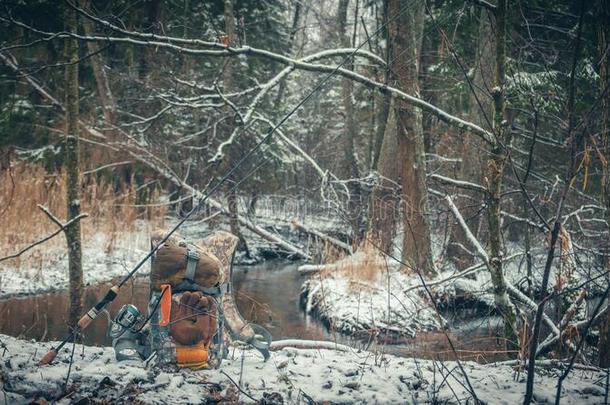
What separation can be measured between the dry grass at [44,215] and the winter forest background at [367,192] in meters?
0.04

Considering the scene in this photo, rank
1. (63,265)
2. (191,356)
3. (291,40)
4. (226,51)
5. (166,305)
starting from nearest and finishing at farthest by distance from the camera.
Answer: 1. (166,305)
2. (191,356)
3. (226,51)
4. (63,265)
5. (291,40)

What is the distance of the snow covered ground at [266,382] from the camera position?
9.25 feet

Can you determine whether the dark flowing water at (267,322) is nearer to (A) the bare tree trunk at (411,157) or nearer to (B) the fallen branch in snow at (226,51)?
(A) the bare tree trunk at (411,157)

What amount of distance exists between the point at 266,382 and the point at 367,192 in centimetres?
944

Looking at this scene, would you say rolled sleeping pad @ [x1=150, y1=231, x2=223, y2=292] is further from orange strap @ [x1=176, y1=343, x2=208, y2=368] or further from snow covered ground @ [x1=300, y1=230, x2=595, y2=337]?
snow covered ground @ [x1=300, y1=230, x2=595, y2=337]

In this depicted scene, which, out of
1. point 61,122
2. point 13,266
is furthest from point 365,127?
point 13,266

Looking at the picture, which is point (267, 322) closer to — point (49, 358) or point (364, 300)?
point (364, 300)

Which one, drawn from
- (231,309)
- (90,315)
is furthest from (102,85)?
(90,315)

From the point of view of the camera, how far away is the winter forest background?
325 centimetres

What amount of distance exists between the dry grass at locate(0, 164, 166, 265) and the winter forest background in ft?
0.14

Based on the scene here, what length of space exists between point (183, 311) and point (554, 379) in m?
2.57

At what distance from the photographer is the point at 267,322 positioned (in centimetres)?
732

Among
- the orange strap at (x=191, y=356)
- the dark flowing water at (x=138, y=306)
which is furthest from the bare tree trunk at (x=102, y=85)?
the orange strap at (x=191, y=356)

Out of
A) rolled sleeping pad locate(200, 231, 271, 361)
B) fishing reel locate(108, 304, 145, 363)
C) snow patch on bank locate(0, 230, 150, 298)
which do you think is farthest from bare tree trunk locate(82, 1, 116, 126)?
fishing reel locate(108, 304, 145, 363)
